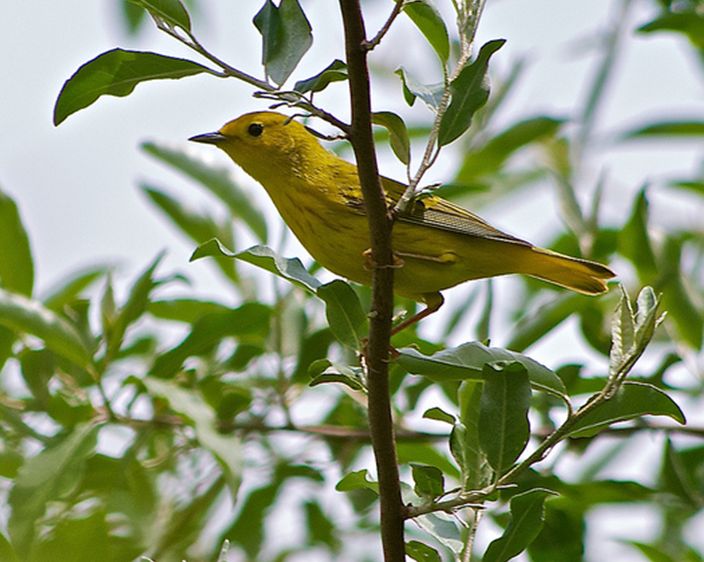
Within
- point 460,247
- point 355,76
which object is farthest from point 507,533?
point 460,247

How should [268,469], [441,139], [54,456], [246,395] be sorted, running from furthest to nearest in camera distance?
[268,469]
[246,395]
[54,456]
[441,139]

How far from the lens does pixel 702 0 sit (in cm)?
419

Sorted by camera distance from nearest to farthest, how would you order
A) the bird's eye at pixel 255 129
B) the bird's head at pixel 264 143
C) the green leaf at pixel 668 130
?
the bird's head at pixel 264 143
the bird's eye at pixel 255 129
the green leaf at pixel 668 130

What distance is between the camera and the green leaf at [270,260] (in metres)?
2.26

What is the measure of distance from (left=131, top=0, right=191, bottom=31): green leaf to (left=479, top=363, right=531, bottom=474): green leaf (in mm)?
881

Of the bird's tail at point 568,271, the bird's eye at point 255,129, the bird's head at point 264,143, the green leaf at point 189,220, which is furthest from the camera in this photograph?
the green leaf at point 189,220

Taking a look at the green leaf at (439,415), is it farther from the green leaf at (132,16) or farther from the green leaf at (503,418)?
the green leaf at (132,16)

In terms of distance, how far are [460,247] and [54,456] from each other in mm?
1333

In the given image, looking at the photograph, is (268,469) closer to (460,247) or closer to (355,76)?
(460,247)

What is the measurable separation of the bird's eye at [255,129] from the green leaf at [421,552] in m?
2.09

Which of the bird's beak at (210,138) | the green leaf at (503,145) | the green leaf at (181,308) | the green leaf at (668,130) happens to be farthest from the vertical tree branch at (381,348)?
the green leaf at (668,130)

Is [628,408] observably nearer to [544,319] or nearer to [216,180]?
[544,319]

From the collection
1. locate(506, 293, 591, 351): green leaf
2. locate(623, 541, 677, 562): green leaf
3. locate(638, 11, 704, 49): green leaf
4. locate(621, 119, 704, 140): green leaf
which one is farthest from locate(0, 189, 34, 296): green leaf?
locate(621, 119, 704, 140): green leaf

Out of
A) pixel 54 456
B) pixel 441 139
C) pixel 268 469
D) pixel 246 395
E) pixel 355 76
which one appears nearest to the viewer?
pixel 355 76
